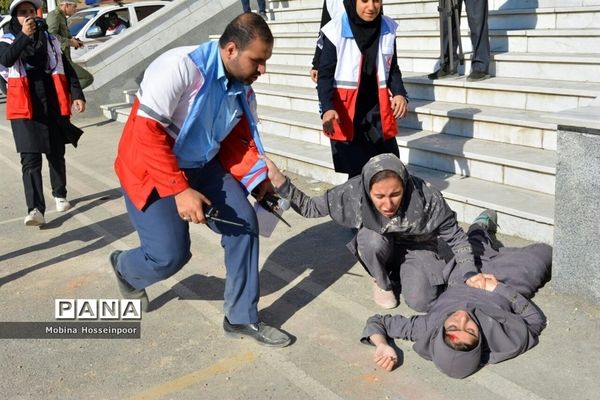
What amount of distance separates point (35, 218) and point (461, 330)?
4063 mm

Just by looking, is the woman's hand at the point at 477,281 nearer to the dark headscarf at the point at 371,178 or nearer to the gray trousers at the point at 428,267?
the gray trousers at the point at 428,267

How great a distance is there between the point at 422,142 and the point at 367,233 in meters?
2.34

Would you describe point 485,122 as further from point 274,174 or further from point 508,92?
point 274,174

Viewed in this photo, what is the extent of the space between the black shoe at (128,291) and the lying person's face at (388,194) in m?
1.54

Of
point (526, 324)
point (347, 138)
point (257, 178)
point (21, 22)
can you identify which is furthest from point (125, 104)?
point (526, 324)

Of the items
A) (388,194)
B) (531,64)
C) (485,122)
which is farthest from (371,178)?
(531,64)

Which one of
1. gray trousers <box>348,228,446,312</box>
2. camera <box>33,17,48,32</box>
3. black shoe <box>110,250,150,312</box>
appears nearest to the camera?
gray trousers <box>348,228,446,312</box>

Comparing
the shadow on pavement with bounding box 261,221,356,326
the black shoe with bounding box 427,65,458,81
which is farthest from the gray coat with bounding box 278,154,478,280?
the black shoe with bounding box 427,65,458,81

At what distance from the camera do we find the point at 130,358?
3609 millimetres

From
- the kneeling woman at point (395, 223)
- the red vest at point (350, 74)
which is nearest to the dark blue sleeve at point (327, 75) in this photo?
the red vest at point (350, 74)

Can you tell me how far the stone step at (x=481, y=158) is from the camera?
500 cm

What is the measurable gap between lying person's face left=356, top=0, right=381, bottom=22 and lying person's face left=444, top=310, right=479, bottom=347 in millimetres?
2077

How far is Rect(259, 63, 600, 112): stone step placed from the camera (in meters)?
5.54

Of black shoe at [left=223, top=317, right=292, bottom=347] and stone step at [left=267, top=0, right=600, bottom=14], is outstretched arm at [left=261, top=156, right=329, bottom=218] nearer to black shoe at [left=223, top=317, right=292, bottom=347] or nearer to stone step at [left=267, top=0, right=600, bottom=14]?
black shoe at [left=223, top=317, right=292, bottom=347]
